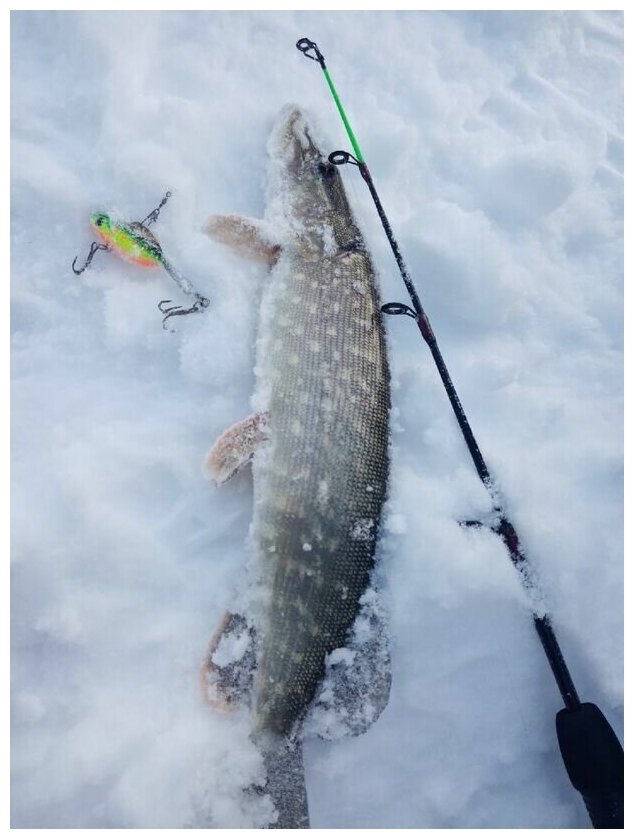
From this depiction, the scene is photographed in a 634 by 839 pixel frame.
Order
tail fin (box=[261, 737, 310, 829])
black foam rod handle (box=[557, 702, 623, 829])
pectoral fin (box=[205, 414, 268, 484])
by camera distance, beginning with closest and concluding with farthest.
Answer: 1. black foam rod handle (box=[557, 702, 623, 829])
2. tail fin (box=[261, 737, 310, 829])
3. pectoral fin (box=[205, 414, 268, 484])

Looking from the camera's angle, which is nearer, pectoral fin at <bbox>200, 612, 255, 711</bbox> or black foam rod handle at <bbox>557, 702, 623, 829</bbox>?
black foam rod handle at <bbox>557, 702, 623, 829</bbox>

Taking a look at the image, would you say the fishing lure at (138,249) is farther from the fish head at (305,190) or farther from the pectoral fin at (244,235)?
the fish head at (305,190)

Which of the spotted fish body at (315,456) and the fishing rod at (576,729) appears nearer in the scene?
the fishing rod at (576,729)

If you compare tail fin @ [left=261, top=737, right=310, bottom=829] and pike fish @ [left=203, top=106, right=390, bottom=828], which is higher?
pike fish @ [left=203, top=106, right=390, bottom=828]

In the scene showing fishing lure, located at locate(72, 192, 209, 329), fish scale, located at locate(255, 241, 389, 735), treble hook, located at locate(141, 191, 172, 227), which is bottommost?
fish scale, located at locate(255, 241, 389, 735)

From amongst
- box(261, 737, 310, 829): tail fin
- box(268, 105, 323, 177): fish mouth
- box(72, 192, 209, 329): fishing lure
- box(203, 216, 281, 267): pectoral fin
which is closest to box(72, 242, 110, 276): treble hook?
box(72, 192, 209, 329): fishing lure

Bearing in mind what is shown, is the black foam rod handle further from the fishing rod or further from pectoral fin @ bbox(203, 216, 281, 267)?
pectoral fin @ bbox(203, 216, 281, 267)

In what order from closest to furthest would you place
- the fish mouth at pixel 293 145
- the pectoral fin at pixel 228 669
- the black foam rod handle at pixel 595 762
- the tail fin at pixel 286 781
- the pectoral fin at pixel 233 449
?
the black foam rod handle at pixel 595 762 < the tail fin at pixel 286 781 < the pectoral fin at pixel 228 669 < the pectoral fin at pixel 233 449 < the fish mouth at pixel 293 145

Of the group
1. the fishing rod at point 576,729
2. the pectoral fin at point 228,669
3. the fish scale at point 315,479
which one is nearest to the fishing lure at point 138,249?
the fish scale at point 315,479

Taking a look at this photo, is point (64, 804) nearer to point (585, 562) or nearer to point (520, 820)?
point (520, 820)
